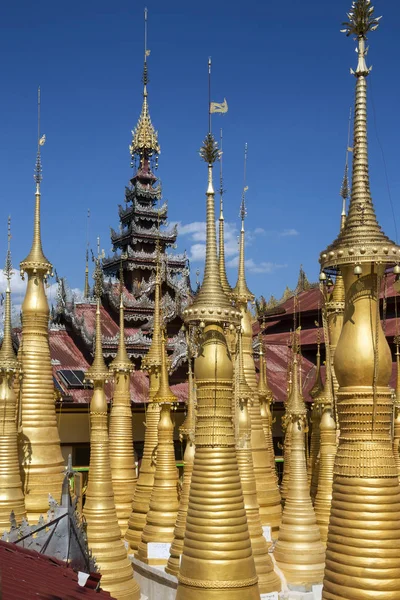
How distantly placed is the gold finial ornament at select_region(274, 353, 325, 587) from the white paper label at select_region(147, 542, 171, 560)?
2328mm

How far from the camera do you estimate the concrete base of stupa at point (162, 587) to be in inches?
499

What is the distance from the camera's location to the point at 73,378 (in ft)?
89.4

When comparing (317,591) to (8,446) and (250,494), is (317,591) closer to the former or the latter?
(250,494)

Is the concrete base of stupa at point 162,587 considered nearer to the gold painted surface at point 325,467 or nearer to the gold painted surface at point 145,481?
the gold painted surface at point 325,467

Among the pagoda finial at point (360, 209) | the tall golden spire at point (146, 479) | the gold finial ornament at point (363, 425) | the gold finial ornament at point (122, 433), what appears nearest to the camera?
the gold finial ornament at point (363, 425)

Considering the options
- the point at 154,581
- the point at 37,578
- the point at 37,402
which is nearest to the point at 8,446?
the point at 37,402

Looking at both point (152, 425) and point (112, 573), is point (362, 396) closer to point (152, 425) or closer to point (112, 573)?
point (112, 573)

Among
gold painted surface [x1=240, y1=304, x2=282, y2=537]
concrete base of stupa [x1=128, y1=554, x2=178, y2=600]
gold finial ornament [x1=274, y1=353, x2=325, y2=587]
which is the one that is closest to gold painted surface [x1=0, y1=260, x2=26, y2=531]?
concrete base of stupa [x1=128, y1=554, x2=178, y2=600]

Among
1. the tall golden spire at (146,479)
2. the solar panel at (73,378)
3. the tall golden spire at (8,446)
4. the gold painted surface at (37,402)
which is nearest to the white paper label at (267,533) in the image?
the tall golden spire at (146,479)

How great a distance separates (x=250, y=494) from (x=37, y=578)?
19.6 ft

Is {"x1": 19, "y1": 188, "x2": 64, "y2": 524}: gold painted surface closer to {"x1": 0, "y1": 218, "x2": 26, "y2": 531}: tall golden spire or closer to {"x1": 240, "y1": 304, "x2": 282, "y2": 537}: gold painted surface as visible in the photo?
{"x1": 0, "y1": 218, "x2": 26, "y2": 531}: tall golden spire

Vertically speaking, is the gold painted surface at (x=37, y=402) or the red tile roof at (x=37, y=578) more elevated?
the gold painted surface at (x=37, y=402)

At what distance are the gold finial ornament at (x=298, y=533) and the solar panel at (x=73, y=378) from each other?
13.8m

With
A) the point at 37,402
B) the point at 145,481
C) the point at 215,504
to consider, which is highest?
the point at 37,402
